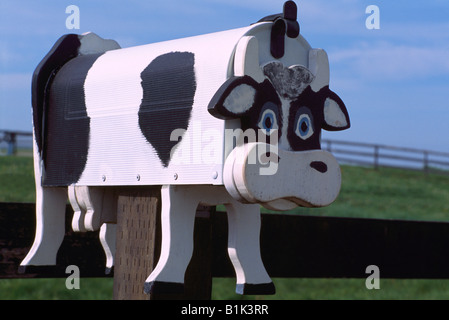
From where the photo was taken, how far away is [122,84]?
2.26m

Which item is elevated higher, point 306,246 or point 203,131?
point 203,131

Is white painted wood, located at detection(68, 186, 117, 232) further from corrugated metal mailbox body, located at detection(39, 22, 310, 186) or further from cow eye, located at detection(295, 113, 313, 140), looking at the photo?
cow eye, located at detection(295, 113, 313, 140)

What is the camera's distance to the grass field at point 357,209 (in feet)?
18.3

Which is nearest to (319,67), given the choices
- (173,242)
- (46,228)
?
(173,242)

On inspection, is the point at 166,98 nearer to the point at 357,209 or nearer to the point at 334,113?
the point at 334,113

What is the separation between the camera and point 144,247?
224 cm

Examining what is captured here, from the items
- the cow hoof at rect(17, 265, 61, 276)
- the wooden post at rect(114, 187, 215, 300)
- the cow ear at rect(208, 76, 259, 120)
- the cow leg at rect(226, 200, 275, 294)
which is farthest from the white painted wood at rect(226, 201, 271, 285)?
the cow hoof at rect(17, 265, 61, 276)

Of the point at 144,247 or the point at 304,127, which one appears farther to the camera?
the point at 144,247

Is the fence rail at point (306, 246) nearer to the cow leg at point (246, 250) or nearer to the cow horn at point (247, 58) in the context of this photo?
the cow leg at point (246, 250)

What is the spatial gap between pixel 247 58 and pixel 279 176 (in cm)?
34

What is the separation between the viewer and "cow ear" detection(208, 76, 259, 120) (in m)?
1.86

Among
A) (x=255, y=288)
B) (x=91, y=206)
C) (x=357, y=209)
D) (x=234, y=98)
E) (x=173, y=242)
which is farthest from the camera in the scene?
(x=357, y=209)

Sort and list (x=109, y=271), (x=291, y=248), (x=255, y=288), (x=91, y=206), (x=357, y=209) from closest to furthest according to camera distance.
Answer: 1. (x=255, y=288)
2. (x=91, y=206)
3. (x=109, y=271)
4. (x=291, y=248)
5. (x=357, y=209)

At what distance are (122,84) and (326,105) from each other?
2.15 feet
